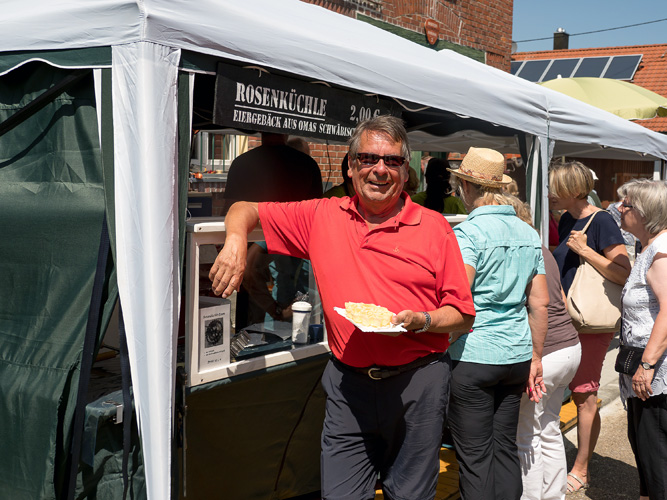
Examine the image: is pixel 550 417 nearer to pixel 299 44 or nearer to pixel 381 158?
pixel 381 158

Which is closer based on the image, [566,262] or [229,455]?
[229,455]

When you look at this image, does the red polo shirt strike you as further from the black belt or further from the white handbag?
the white handbag

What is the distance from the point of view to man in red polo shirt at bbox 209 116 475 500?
244 centimetres

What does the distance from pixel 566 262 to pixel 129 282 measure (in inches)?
120

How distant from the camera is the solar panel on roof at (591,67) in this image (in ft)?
56.8

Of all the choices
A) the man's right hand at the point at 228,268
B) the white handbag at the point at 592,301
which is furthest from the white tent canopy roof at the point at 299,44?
the white handbag at the point at 592,301

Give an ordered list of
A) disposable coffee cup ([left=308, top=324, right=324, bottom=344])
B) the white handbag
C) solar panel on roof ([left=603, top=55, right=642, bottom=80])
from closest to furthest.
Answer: disposable coffee cup ([left=308, top=324, right=324, bottom=344])
the white handbag
solar panel on roof ([left=603, top=55, right=642, bottom=80])

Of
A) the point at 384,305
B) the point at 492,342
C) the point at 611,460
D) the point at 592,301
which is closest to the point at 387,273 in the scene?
the point at 384,305

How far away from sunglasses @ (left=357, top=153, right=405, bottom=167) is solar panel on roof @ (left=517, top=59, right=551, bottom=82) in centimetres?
1576

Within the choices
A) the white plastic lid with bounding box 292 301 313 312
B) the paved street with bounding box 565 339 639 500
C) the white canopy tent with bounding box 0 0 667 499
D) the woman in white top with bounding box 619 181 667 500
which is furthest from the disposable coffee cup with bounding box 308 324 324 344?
the paved street with bounding box 565 339 639 500

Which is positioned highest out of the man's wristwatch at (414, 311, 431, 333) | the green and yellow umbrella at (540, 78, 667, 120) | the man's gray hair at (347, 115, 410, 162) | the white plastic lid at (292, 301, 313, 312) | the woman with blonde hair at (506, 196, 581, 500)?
the green and yellow umbrella at (540, 78, 667, 120)

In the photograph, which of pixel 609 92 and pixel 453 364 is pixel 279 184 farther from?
pixel 609 92

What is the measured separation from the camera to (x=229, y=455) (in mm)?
2977

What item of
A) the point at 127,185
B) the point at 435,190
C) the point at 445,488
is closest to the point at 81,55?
the point at 127,185
